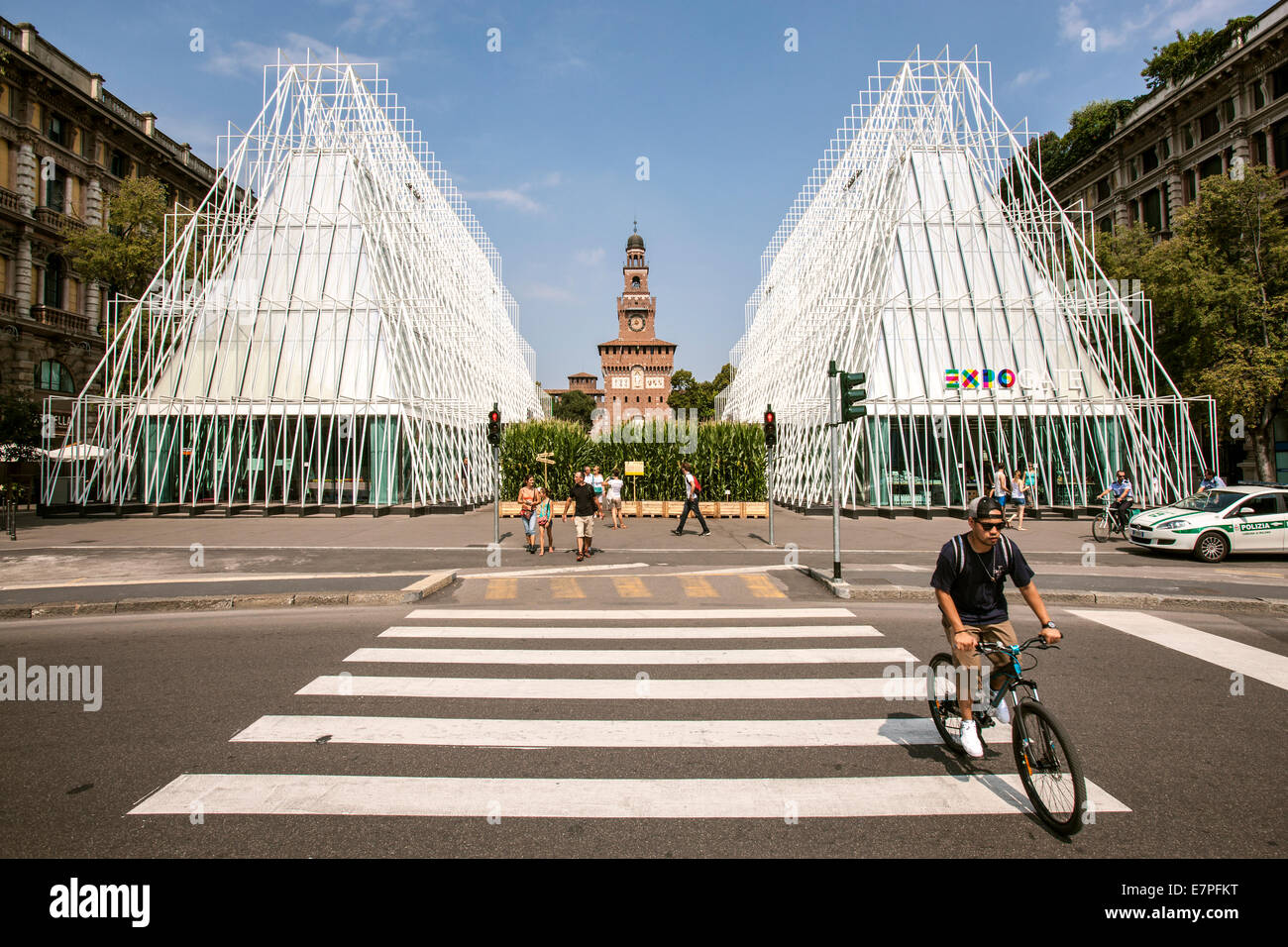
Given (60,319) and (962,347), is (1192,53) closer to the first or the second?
(962,347)

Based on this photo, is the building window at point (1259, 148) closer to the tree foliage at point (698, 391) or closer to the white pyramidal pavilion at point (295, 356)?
the white pyramidal pavilion at point (295, 356)

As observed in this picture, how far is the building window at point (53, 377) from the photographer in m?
36.0

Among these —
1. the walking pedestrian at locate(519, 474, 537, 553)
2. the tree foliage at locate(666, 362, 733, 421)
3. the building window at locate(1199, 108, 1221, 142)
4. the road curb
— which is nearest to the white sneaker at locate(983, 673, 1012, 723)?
the road curb

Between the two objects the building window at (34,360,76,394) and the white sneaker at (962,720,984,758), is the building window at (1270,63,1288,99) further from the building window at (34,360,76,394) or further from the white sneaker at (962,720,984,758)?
the building window at (34,360,76,394)

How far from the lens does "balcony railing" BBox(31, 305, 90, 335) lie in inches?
1409

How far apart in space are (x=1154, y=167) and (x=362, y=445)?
1875 inches

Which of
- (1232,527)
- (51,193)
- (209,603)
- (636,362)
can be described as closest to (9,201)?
(51,193)

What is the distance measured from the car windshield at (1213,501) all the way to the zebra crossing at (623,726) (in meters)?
12.0

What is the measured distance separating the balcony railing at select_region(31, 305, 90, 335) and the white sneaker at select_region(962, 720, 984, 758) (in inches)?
1780

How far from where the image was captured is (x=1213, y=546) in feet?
49.7

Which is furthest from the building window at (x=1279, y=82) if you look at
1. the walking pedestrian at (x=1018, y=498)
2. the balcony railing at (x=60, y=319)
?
the balcony railing at (x=60, y=319)

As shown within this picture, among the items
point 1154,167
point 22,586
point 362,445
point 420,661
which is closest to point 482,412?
point 362,445
